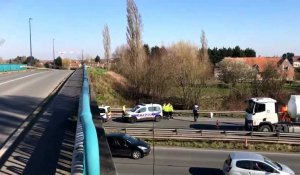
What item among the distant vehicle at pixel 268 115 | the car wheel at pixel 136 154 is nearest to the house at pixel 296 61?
the distant vehicle at pixel 268 115

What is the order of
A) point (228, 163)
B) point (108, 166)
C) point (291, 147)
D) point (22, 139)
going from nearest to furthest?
1. point (108, 166)
2. point (22, 139)
3. point (228, 163)
4. point (291, 147)

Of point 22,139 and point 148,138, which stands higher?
point 22,139

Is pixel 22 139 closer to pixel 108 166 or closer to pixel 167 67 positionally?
pixel 108 166

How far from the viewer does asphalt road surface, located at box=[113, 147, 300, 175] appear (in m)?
18.6

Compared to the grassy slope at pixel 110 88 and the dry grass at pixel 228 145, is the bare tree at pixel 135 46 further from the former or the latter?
the dry grass at pixel 228 145

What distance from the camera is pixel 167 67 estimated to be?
176ft

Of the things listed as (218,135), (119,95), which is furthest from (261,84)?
(218,135)

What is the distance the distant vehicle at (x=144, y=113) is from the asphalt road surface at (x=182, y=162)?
9.52 m

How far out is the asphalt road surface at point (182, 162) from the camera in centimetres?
1856

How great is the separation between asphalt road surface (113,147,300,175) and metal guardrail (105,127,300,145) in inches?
78.8

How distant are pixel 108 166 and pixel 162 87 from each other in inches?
1870

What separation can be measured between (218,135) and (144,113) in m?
9.27

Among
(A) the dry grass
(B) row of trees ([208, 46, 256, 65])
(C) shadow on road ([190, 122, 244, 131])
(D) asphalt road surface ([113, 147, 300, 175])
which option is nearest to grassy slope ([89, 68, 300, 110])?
(C) shadow on road ([190, 122, 244, 131])

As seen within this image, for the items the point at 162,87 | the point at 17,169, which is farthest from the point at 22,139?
the point at 162,87
